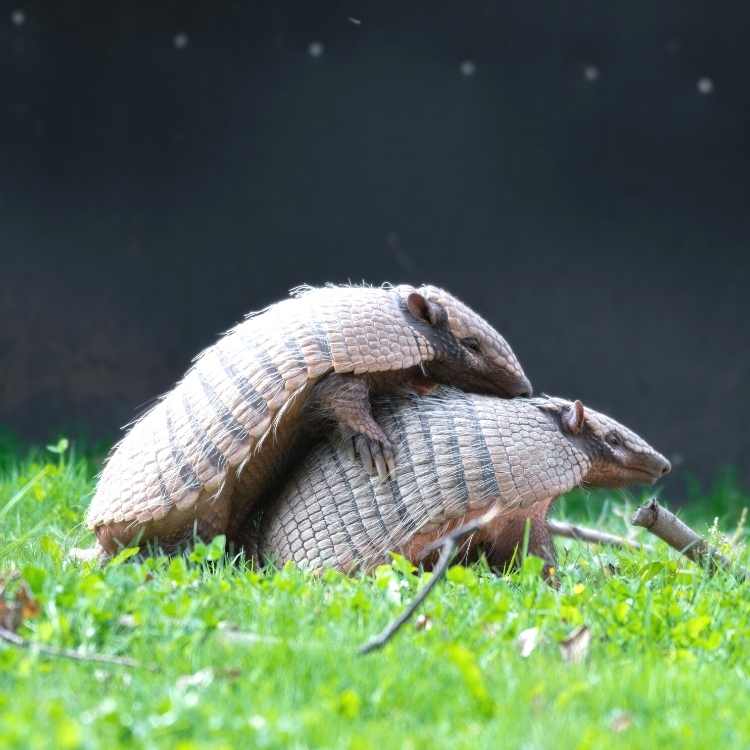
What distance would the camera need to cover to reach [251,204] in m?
8.59

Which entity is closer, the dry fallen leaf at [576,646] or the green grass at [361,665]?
the green grass at [361,665]

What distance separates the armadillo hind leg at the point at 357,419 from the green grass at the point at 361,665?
0.47 m

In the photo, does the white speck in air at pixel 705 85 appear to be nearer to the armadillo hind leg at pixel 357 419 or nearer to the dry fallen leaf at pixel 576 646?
the armadillo hind leg at pixel 357 419

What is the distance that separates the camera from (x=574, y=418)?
462cm

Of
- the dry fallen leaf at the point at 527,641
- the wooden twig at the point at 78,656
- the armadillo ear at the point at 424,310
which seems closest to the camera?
the wooden twig at the point at 78,656

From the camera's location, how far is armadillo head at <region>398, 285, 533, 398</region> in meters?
4.52

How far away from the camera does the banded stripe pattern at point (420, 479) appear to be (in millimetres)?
4316

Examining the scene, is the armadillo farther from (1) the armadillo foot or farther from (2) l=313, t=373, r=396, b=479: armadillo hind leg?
(1) the armadillo foot

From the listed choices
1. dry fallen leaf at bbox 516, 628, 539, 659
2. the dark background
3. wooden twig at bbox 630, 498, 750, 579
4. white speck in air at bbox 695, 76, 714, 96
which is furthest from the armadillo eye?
white speck in air at bbox 695, 76, 714, 96

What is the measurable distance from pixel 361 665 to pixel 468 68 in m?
6.40

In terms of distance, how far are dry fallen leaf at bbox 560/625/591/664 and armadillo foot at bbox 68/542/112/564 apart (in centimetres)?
176

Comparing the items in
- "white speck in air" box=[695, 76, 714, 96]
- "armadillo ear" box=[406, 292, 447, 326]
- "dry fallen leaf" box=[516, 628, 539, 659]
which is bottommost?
"dry fallen leaf" box=[516, 628, 539, 659]

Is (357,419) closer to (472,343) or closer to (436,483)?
(436,483)

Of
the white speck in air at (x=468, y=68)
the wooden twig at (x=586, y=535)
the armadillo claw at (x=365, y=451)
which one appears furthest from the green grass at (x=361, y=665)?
the white speck in air at (x=468, y=68)
